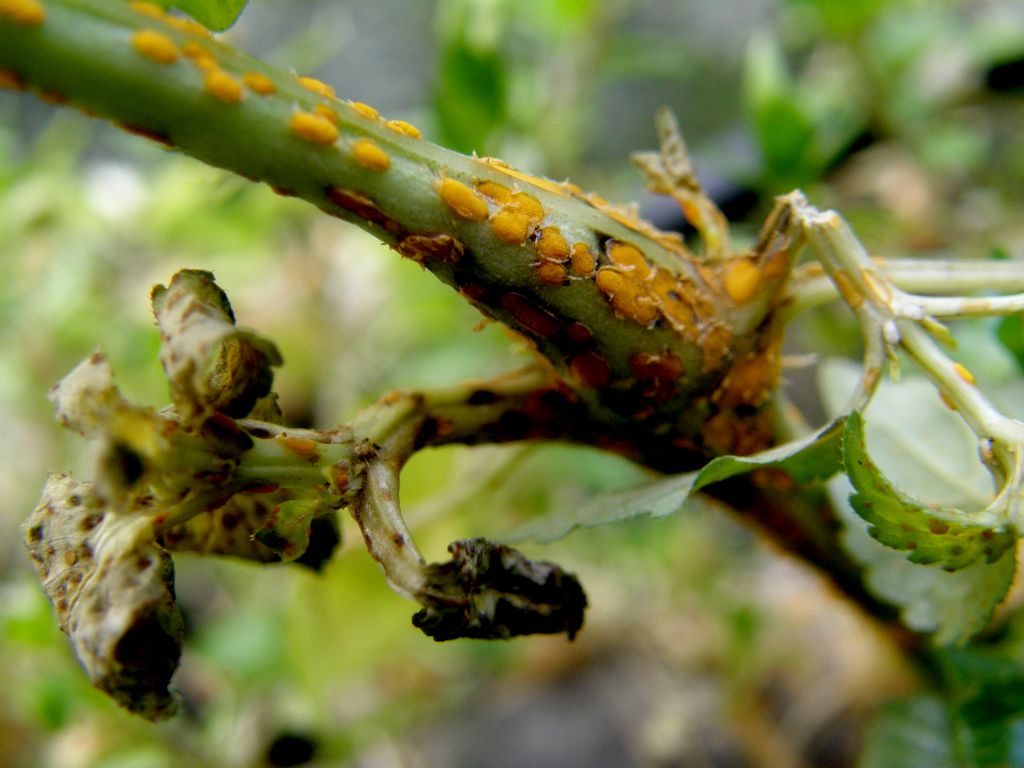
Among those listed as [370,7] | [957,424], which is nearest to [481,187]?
[957,424]

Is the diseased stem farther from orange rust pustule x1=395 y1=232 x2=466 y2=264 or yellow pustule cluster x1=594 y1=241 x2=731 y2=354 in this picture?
orange rust pustule x1=395 y1=232 x2=466 y2=264

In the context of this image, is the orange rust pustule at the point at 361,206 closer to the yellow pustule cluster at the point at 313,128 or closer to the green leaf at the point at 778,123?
the yellow pustule cluster at the point at 313,128

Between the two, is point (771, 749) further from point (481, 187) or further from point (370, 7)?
point (370, 7)

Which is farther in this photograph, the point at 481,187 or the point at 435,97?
the point at 435,97

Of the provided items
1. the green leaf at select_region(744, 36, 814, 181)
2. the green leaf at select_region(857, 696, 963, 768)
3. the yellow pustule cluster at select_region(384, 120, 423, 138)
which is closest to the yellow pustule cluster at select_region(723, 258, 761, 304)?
the yellow pustule cluster at select_region(384, 120, 423, 138)

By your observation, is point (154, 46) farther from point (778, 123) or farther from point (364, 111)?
point (778, 123)

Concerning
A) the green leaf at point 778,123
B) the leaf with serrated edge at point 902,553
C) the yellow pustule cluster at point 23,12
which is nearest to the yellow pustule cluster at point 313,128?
the yellow pustule cluster at point 23,12
